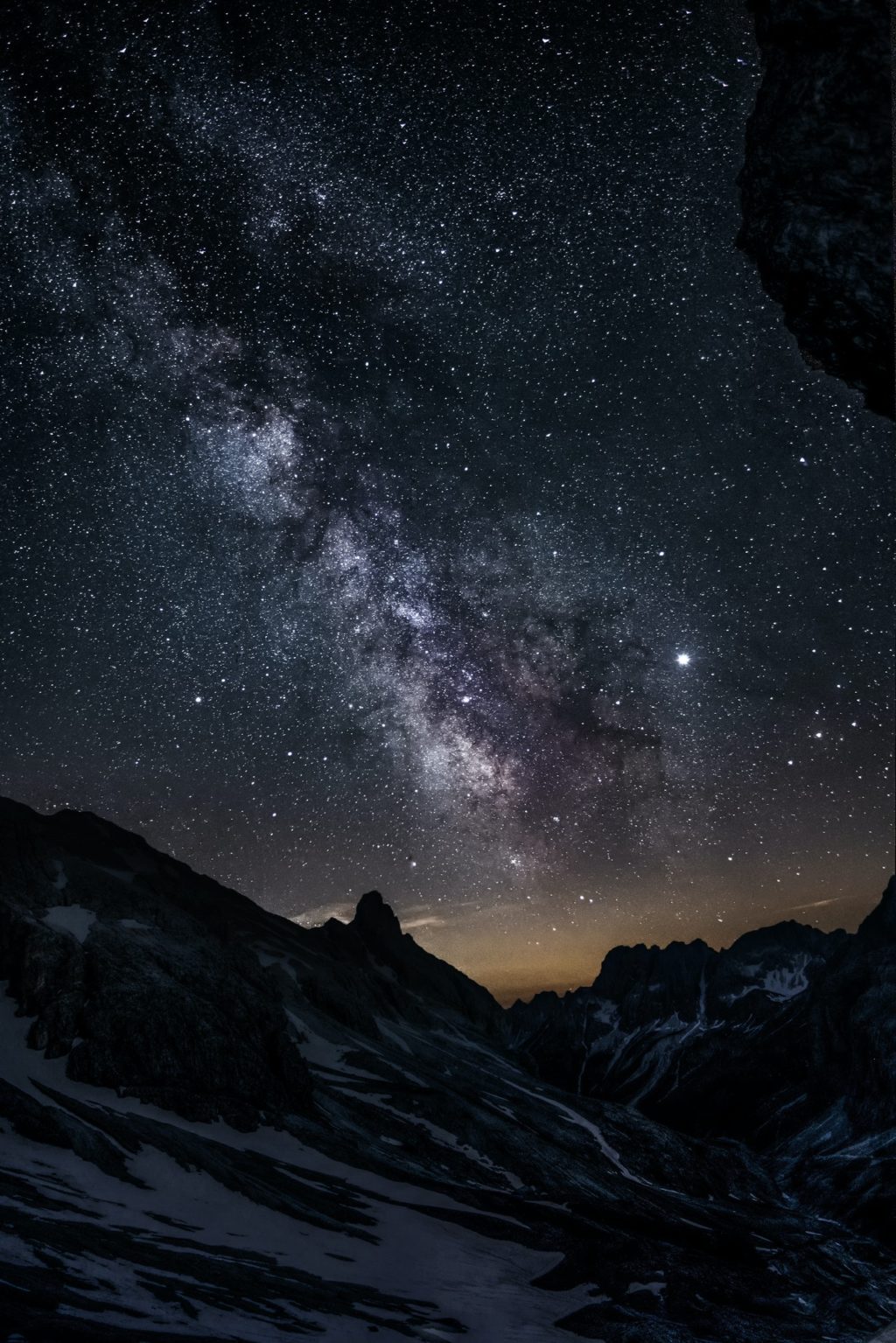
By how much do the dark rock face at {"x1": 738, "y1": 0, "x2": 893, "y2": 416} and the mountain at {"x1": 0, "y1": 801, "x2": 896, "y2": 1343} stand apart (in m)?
32.7

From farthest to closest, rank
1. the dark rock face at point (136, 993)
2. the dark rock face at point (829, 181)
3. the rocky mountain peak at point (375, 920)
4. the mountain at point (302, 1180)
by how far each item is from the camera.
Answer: the rocky mountain peak at point (375, 920), the dark rock face at point (136, 993), the mountain at point (302, 1180), the dark rock face at point (829, 181)

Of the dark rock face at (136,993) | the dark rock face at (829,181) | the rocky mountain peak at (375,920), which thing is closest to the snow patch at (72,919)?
the dark rock face at (136,993)

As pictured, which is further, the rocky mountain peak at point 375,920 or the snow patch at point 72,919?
the rocky mountain peak at point 375,920

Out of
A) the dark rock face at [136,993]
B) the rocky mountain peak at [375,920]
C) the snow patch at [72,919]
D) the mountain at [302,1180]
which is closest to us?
the mountain at [302,1180]

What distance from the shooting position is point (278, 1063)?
242 feet

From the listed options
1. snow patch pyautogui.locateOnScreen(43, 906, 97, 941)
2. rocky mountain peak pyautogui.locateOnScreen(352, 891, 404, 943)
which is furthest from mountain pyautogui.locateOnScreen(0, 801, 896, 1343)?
rocky mountain peak pyautogui.locateOnScreen(352, 891, 404, 943)

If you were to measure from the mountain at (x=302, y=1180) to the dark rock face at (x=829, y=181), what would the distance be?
3274 cm

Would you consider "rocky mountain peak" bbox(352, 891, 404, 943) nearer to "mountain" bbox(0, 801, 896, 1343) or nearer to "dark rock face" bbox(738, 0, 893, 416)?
"mountain" bbox(0, 801, 896, 1343)

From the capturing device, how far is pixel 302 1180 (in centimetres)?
5666

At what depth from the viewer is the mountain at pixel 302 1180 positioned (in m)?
34.6

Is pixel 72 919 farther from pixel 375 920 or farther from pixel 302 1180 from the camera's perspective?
pixel 375 920

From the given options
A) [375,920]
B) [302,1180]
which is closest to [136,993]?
[302,1180]

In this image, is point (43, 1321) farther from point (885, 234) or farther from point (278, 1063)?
point (278, 1063)

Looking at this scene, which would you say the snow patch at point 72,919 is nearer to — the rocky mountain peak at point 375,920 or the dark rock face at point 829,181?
the dark rock face at point 829,181
